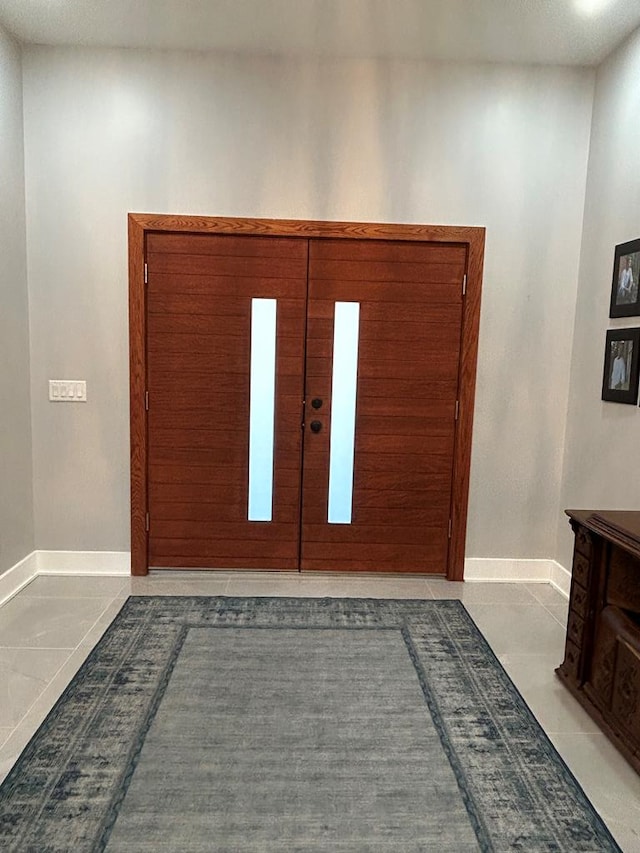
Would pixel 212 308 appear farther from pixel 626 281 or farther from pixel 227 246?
pixel 626 281

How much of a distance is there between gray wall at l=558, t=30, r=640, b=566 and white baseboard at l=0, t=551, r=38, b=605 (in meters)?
3.12

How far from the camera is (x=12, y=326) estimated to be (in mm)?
3189

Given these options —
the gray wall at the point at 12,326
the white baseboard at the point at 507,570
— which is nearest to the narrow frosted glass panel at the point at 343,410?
the white baseboard at the point at 507,570

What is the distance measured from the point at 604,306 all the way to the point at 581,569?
5.06ft

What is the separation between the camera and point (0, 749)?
1953 mm

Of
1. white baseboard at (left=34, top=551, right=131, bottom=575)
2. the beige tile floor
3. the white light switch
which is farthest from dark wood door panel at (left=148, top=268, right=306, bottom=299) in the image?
the beige tile floor

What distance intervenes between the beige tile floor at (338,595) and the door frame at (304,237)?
31cm

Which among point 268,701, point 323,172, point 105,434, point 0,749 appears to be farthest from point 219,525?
point 323,172

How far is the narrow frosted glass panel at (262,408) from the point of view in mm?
3445

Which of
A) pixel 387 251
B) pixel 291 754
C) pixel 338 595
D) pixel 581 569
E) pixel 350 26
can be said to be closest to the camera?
pixel 291 754

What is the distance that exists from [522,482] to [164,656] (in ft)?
7.39

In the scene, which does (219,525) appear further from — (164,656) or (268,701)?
(268,701)

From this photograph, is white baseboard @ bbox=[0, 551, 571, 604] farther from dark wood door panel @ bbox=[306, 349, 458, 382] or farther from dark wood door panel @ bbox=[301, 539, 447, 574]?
dark wood door panel @ bbox=[306, 349, 458, 382]

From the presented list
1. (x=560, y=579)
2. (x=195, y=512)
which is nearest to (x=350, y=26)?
(x=195, y=512)
